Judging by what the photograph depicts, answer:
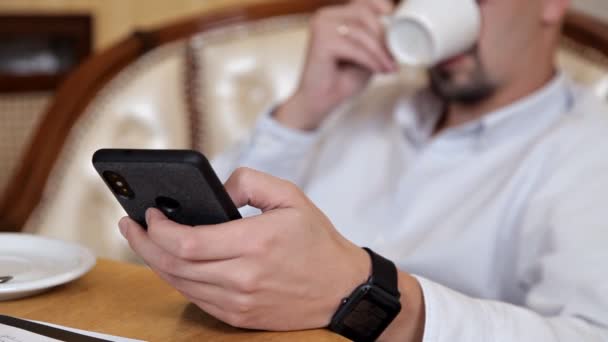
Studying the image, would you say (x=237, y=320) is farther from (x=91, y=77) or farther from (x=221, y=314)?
(x=91, y=77)

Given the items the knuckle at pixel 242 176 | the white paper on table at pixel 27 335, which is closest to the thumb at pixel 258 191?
the knuckle at pixel 242 176

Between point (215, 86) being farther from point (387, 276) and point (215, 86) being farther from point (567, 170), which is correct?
point (387, 276)

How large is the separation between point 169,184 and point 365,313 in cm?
18

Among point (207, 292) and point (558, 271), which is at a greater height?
point (207, 292)

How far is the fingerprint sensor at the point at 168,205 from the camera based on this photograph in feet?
1.51

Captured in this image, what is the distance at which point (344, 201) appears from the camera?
1035 millimetres

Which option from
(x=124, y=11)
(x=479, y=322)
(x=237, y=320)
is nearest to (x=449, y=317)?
(x=479, y=322)

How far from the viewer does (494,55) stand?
99 cm

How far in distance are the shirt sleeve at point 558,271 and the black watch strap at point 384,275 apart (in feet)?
0.16

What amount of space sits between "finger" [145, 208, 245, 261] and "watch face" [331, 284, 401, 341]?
11 cm

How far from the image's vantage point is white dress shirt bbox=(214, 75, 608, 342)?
674mm

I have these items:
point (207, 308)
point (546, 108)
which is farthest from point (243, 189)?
point (546, 108)

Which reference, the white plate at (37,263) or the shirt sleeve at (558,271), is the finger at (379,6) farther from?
the white plate at (37,263)

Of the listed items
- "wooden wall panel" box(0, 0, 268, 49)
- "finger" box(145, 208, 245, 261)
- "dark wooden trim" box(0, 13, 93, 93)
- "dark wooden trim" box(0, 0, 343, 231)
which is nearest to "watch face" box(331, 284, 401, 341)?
"finger" box(145, 208, 245, 261)
